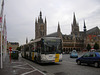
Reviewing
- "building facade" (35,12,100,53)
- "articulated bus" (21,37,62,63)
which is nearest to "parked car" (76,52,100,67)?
"articulated bus" (21,37,62,63)

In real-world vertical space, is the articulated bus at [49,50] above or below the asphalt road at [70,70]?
above

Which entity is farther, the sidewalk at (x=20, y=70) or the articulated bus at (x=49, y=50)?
the articulated bus at (x=49, y=50)

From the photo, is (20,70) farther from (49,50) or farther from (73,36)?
(73,36)

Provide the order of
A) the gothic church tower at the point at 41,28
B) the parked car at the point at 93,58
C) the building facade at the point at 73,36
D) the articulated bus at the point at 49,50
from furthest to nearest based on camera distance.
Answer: the gothic church tower at the point at 41,28 < the building facade at the point at 73,36 < the articulated bus at the point at 49,50 < the parked car at the point at 93,58

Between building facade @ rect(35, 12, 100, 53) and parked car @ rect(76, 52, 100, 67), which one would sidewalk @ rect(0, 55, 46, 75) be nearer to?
parked car @ rect(76, 52, 100, 67)

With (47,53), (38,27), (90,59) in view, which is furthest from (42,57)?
(38,27)

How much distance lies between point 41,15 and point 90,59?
121m

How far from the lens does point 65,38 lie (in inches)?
4611

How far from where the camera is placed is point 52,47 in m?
15.4

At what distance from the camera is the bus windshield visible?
49.5 ft

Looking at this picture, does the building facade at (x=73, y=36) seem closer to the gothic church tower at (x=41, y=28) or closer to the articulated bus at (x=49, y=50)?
the gothic church tower at (x=41, y=28)

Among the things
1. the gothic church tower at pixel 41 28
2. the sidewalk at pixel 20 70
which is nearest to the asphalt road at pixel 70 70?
the sidewalk at pixel 20 70

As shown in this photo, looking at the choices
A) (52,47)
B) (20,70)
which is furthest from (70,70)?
(52,47)

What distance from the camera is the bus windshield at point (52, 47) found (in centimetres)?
1510
